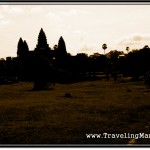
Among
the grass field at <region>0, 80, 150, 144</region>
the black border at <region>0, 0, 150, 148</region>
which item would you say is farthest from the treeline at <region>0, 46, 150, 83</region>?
the black border at <region>0, 0, 150, 148</region>

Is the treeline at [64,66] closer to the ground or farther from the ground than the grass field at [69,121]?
farther from the ground

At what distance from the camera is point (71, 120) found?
69.1 ft

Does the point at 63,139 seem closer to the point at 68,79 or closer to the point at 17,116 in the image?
the point at 17,116

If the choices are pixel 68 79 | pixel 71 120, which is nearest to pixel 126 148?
pixel 71 120

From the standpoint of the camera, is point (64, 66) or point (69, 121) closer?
point (69, 121)

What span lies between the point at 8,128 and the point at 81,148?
5643 mm

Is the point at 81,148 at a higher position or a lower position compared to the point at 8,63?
lower
